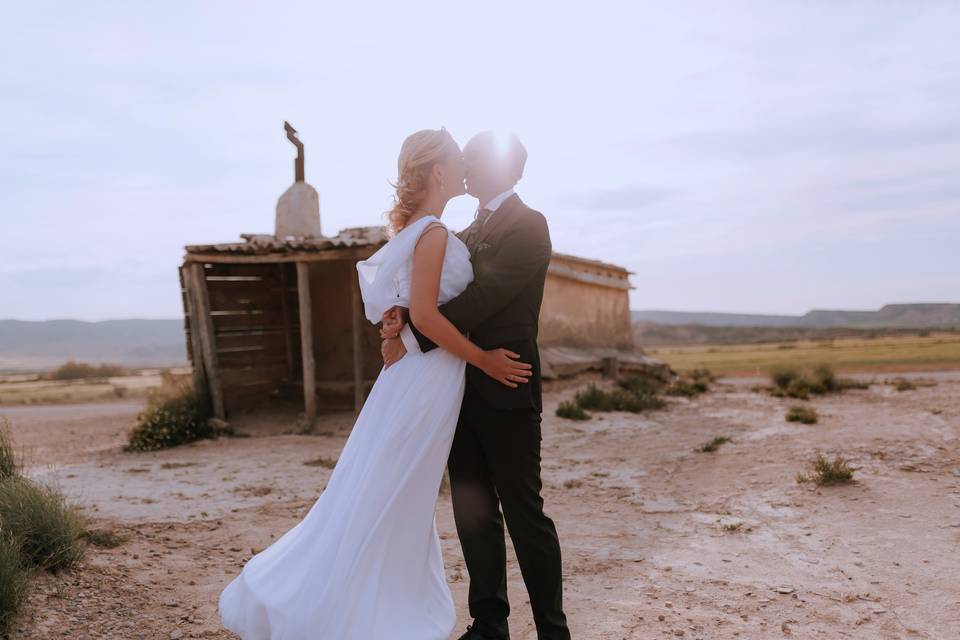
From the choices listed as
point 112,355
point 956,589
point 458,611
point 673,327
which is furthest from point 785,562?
point 112,355

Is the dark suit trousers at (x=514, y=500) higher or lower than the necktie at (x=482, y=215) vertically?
lower

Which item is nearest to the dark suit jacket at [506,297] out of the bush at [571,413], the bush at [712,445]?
the bush at [712,445]

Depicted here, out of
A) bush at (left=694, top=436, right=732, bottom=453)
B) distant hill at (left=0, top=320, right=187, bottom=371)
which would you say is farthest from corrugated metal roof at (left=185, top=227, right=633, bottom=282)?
distant hill at (left=0, top=320, right=187, bottom=371)

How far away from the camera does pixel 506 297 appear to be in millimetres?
2623

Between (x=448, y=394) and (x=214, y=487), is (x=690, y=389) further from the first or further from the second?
(x=448, y=394)

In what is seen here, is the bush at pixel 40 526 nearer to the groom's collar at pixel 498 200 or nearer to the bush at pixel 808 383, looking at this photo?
the groom's collar at pixel 498 200

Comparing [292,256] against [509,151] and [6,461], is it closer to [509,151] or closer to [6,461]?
[6,461]

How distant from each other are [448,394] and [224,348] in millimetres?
8644

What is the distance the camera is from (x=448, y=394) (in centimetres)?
273

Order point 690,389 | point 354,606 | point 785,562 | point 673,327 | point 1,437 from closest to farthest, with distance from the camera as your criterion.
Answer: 1. point 354,606
2. point 785,562
3. point 1,437
4. point 690,389
5. point 673,327

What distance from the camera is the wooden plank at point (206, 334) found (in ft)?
32.6

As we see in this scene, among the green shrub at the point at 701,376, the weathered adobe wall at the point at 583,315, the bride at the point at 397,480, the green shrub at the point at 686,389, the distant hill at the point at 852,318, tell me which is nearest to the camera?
the bride at the point at 397,480

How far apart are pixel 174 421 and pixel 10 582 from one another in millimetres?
6483

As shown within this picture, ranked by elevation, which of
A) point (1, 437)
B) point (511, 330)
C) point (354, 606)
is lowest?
point (354, 606)
